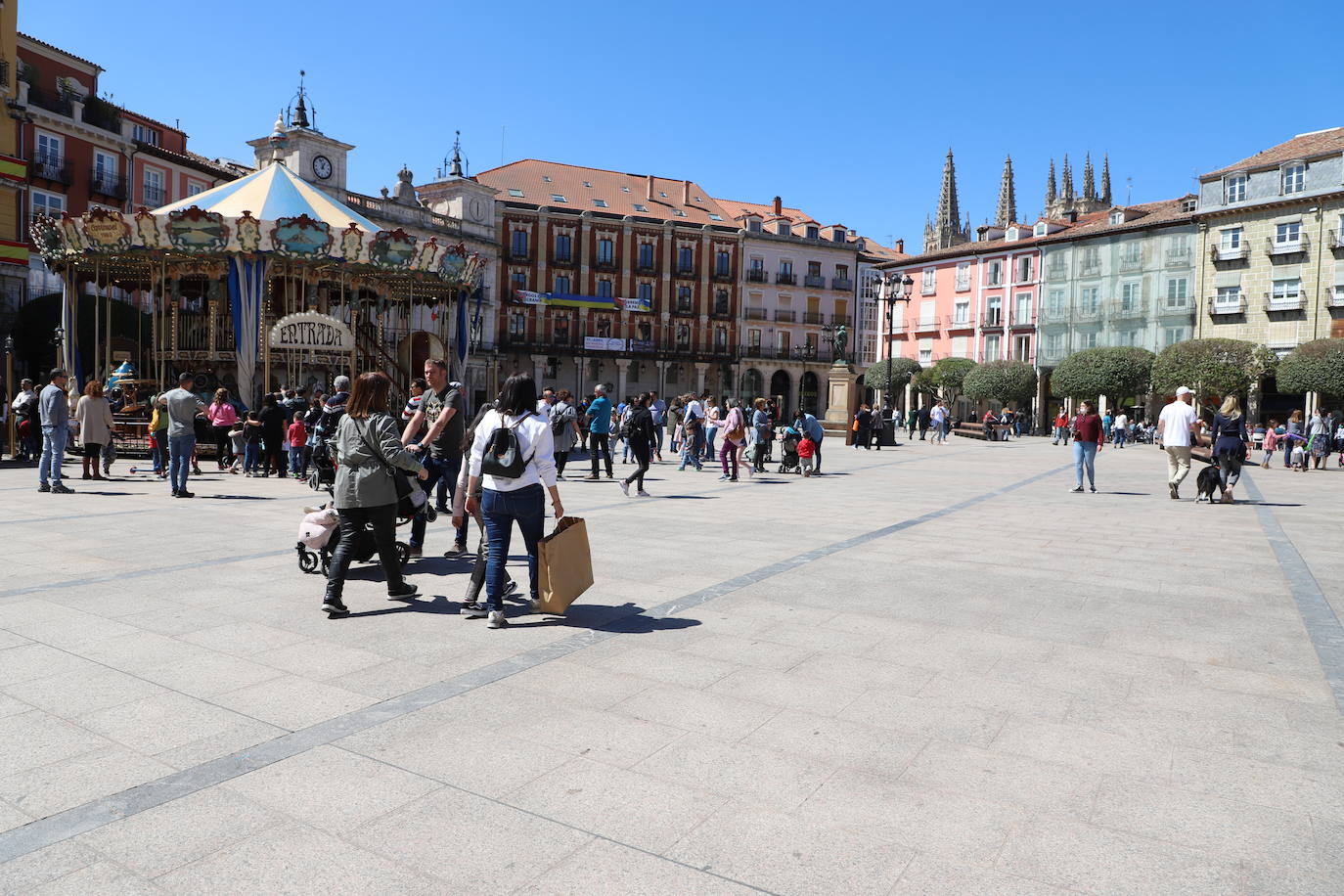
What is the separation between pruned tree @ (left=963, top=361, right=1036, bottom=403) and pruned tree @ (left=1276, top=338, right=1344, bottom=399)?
12033 mm

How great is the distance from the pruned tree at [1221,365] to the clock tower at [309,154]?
3642 cm

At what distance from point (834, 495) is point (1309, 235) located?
39.1m

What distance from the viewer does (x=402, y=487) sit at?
21.2 feet

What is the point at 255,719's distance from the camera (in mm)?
4008

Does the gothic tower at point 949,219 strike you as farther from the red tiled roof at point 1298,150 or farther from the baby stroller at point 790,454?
the baby stroller at point 790,454

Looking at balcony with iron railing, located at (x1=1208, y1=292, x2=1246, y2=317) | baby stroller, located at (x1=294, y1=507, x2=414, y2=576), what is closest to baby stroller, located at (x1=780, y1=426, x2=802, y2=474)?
baby stroller, located at (x1=294, y1=507, x2=414, y2=576)

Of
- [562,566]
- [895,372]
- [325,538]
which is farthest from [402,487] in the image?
[895,372]

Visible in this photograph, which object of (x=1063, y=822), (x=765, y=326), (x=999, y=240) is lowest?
(x=1063, y=822)

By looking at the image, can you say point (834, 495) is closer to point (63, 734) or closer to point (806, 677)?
point (806, 677)

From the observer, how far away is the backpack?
550cm

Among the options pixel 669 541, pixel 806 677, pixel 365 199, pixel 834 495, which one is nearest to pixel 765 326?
pixel 365 199

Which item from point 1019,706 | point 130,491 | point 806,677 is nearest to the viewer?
point 1019,706

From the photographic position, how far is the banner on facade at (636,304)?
56812 mm

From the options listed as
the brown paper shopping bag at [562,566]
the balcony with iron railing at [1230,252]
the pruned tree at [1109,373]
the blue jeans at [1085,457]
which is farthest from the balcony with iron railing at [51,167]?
the balcony with iron railing at [1230,252]
